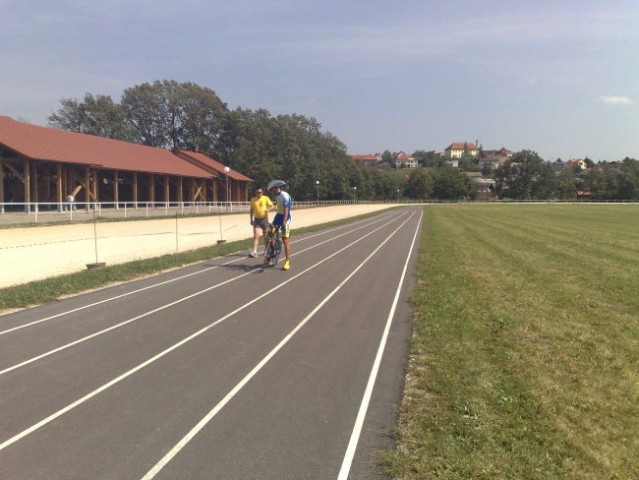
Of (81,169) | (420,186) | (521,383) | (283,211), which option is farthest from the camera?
(420,186)

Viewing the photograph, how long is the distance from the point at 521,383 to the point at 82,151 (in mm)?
39366

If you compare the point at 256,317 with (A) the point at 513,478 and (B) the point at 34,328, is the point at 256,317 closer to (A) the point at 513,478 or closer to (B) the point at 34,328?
(B) the point at 34,328

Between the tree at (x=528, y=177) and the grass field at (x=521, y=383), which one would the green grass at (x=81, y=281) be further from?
the tree at (x=528, y=177)

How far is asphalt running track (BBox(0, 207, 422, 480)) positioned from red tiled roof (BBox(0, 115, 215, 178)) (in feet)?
92.5

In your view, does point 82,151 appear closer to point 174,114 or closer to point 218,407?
point 218,407

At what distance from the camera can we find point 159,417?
3846 millimetres

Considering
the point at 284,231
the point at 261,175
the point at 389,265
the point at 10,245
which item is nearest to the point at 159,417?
the point at 284,231

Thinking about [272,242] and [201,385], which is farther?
[272,242]

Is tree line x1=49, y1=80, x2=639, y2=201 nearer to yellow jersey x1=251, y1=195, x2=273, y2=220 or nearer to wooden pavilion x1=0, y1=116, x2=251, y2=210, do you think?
wooden pavilion x1=0, y1=116, x2=251, y2=210

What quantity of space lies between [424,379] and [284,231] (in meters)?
7.52

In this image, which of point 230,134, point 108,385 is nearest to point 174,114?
point 230,134

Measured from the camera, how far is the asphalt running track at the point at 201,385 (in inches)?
128

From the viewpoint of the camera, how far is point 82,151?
37250 millimetres

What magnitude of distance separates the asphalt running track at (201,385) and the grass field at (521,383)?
353mm
